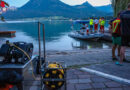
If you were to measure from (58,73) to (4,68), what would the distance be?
921 millimetres

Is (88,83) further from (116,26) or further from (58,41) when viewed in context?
(58,41)

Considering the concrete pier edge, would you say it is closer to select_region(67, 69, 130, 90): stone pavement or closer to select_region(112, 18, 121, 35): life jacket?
select_region(67, 69, 130, 90): stone pavement

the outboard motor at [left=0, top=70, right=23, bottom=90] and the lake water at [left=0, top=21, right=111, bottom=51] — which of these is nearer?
the outboard motor at [left=0, top=70, right=23, bottom=90]

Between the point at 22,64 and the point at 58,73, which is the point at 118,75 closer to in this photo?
the point at 58,73

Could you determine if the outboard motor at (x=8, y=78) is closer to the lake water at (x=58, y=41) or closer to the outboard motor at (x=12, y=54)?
the outboard motor at (x=12, y=54)

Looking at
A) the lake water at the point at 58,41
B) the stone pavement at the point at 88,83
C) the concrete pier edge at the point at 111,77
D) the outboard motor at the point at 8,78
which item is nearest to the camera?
the outboard motor at the point at 8,78

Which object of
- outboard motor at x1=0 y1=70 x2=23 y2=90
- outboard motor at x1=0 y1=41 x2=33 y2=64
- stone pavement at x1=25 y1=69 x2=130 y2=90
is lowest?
stone pavement at x1=25 y1=69 x2=130 y2=90

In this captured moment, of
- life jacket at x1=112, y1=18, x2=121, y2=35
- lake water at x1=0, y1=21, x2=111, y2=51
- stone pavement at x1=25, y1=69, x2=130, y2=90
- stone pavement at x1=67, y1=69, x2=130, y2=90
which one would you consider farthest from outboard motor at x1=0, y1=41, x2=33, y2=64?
life jacket at x1=112, y1=18, x2=121, y2=35

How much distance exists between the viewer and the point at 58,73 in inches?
106

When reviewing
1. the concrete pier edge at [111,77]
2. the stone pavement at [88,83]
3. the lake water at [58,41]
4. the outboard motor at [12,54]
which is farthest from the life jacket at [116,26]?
the outboard motor at [12,54]

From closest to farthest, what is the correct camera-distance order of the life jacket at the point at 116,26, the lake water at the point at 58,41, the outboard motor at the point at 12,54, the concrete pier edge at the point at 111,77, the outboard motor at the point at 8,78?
the outboard motor at the point at 8,78 < the outboard motor at the point at 12,54 < the concrete pier edge at the point at 111,77 < the life jacket at the point at 116,26 < the lake water at the point at 58,41

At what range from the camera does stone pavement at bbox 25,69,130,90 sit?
9.66 feet

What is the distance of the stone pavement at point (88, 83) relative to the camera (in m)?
2.94

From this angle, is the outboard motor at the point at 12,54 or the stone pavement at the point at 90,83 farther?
the stone pavement at the point at 90,83
